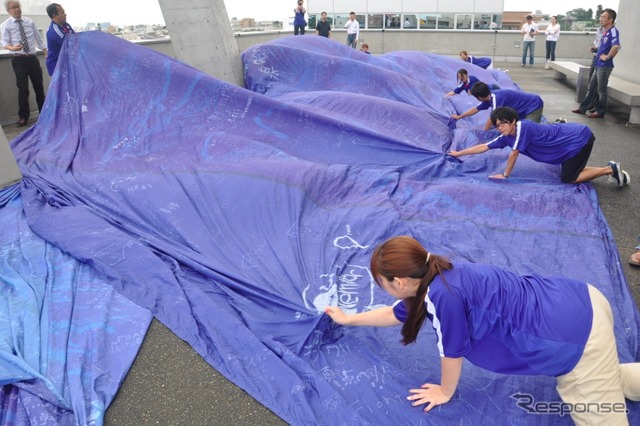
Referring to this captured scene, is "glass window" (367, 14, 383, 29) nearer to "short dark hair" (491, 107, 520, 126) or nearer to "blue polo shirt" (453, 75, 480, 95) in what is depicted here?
"blue polo shirt" (453, 75, 480, 95)

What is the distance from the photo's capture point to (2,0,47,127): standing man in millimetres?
6160

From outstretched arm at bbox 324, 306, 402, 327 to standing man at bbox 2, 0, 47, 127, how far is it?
6293 millimetres

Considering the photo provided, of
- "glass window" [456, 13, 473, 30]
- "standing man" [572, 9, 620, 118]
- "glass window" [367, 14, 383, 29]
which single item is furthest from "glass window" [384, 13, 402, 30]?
"standing man" [572, 9, 620, 118]

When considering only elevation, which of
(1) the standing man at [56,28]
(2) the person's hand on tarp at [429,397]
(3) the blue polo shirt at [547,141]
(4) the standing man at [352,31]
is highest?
(1) the standing man at [56,28]

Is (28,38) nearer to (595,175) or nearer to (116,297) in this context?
(116,297)

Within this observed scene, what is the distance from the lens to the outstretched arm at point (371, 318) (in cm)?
199

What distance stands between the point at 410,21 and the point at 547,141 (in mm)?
16850

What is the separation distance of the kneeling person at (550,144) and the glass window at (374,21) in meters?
17.1

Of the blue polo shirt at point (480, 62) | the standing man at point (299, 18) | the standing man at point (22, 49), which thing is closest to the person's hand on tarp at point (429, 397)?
the standing man at point (22, 49)

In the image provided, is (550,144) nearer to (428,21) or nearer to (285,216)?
(285,216)

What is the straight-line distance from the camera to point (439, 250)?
308 centimetres

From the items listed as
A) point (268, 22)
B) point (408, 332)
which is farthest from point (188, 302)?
point (268, 22)

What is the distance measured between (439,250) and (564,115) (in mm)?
5577

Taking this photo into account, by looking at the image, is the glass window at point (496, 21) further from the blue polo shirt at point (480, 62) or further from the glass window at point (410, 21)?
the blue polo shirt at point (480, 62)
